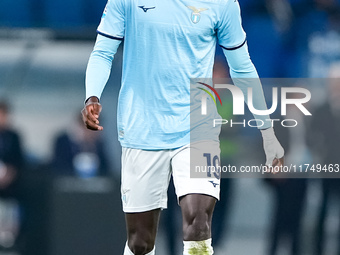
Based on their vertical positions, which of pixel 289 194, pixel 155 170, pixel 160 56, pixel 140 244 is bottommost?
pixel 289 194

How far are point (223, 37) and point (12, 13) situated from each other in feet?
6.30

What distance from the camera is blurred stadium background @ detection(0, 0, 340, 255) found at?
221 inches

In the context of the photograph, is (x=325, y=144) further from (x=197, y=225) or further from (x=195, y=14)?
(x=197, y=225)

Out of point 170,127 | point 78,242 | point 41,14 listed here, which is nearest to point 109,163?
point 78,242

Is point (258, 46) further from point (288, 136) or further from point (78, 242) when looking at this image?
point (78, 242)

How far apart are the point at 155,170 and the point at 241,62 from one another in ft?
2.45

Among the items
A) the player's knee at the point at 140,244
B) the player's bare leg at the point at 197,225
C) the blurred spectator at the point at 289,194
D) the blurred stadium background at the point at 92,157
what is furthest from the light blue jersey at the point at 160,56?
the blurred spectator at the point at 289,194

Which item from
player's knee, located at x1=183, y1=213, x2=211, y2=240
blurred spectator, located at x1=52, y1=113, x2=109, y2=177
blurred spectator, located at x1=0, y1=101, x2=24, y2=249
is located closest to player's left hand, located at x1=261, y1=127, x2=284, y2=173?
player's knee, located at x1=183, y1=213, x2=211, y2=240

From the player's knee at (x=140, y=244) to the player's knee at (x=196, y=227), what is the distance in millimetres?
368

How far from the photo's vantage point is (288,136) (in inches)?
224

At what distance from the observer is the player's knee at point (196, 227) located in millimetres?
3928

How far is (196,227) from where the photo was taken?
3.93 m

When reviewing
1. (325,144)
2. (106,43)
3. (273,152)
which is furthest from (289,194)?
(106,43)

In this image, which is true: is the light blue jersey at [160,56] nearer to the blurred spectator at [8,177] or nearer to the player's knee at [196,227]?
the player's knee at [196,227]
